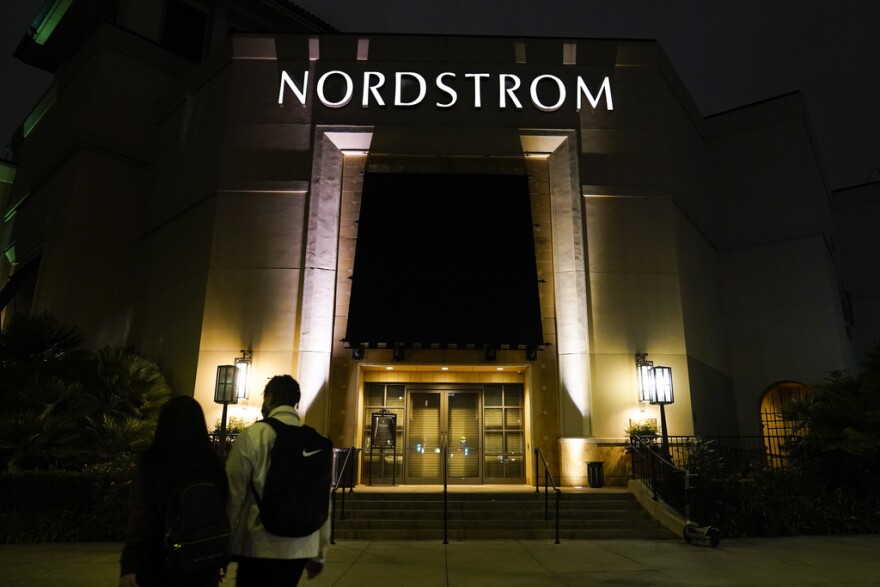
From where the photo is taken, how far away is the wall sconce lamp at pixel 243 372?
14203 mm

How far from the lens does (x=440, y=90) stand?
16516mm

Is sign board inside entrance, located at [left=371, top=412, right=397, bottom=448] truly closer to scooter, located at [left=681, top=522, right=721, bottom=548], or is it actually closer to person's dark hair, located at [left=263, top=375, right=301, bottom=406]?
scooter, located at [left=681, top=522, right=721, bottom=548]

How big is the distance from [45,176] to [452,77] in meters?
13.8

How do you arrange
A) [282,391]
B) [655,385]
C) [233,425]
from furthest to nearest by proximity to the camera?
[233,425]
[655,385]
[282,391]

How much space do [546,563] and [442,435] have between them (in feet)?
25.6

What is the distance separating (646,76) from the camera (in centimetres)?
1697

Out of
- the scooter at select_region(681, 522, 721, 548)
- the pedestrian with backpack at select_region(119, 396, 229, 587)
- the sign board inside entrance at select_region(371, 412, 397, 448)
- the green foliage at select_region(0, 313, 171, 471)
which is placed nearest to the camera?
the pedestrian with backpack at select_region(119, 396, 229, 587)

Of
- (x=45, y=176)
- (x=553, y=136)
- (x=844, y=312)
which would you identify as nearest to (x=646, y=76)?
(x=553, y=136)

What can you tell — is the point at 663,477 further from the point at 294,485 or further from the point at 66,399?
the point at 66,399

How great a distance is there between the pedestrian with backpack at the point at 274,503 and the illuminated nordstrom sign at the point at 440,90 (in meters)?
14.3

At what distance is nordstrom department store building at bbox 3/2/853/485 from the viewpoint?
1481 centimetres

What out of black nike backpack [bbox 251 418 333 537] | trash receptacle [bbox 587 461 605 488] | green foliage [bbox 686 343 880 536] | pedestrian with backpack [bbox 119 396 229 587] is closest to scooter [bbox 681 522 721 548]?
green foliage [bbox 686 343 880 536]

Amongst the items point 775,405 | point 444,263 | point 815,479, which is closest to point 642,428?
point 815,479

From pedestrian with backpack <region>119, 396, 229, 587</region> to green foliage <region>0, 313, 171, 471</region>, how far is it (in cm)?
999
